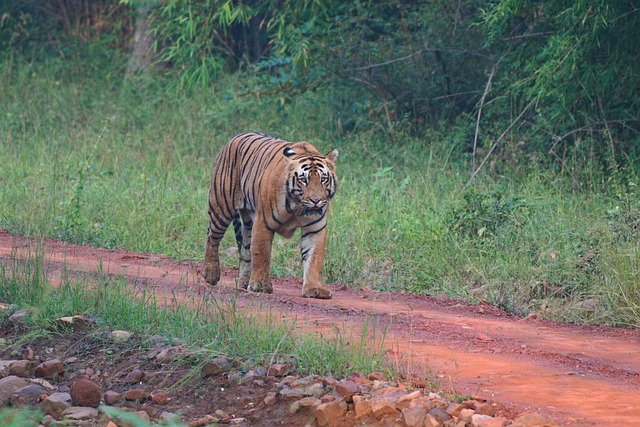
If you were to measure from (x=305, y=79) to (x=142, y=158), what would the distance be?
2.25 metres

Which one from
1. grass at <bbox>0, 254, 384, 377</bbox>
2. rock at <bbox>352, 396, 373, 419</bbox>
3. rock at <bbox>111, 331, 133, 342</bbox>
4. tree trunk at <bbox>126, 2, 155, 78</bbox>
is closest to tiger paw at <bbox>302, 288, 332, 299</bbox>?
grass at <bbox>0, 254, 384, 377</bbox>

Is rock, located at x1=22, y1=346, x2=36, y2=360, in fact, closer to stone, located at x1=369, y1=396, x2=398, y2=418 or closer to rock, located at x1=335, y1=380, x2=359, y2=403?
rock, located at x1=335, y1=380, x2=359, y2=403

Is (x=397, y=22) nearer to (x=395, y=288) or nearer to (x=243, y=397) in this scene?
(x=395, y=288)

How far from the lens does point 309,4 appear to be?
42.6 ft

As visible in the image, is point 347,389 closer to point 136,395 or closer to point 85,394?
point 136,395

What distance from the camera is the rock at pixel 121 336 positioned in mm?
5322

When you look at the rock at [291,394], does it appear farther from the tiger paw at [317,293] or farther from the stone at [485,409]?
the tiger paw at [317,293]

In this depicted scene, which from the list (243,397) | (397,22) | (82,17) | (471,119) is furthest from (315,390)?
(82,17)

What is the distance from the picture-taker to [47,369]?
5109 millimetres

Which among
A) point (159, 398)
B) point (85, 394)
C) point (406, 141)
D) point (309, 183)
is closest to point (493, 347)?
point (159, 398)

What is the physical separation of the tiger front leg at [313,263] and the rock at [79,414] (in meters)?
2.34

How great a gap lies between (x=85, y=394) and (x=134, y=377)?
0.33m

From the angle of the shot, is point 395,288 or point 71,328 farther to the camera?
point 395,288

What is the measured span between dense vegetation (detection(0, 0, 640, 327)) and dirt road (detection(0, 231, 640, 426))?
47 centimetres
